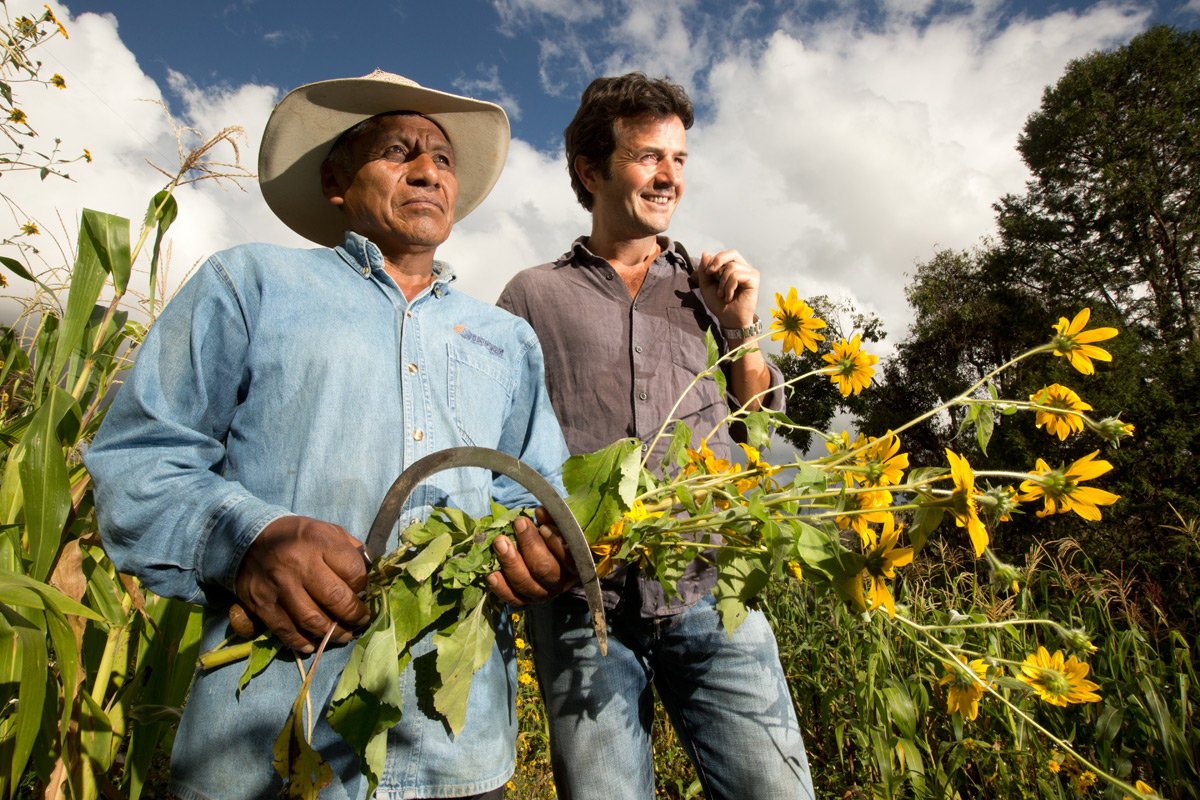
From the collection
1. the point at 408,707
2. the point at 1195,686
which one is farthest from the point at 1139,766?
the point at 408,707

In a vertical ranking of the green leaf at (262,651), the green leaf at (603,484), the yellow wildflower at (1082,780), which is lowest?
the yellow wildflower at (1082,780)

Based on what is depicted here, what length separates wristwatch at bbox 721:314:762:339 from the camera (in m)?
1.77

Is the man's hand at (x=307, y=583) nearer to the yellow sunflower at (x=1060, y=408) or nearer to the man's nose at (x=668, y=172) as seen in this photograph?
the yellow sunflower at (x=1060, y=408)

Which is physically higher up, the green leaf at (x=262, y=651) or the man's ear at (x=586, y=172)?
the man's ear at (x=586, y=172)

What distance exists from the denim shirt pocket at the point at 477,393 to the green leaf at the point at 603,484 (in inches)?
16.1

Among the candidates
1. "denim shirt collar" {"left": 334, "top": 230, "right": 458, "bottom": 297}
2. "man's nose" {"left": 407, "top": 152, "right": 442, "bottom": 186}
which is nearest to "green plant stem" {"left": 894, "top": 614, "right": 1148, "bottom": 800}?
"denim shirt collar" {"left": 334, "top": 230, "right": 458, "bottom": 297}

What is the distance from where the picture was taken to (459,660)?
0.89m

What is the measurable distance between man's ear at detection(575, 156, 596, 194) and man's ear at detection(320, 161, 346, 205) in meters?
0.78

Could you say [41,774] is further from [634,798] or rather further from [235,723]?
[634,798]

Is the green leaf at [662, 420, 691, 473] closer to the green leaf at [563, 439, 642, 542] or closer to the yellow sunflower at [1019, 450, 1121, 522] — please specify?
the green leaf at [563, 439, 642, 542]

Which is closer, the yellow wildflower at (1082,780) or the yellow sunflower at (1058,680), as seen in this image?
the yellow sunflower at (1058,680)

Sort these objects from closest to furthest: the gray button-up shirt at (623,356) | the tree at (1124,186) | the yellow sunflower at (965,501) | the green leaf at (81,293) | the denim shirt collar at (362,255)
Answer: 1. the yellow sunflower at (965,501)
2. the green leaf at (81,293)
3. the denim shirt collar at (362,255)
4. the gray button-up shirt at (623,356)
5. the tree at (1124,186)

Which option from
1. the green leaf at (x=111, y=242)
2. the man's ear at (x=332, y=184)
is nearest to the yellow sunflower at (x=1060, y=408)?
the man's ear at (x=332, y=184)

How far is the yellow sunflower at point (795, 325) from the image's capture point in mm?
1407
